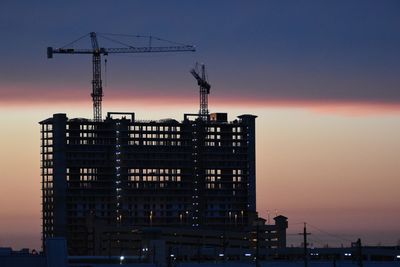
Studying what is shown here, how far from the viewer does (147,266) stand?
153625 millimetres

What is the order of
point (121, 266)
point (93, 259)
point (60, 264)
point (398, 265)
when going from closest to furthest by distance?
point (60, 264) < point (121, 266) < point (398, 265) < point (93, 259)

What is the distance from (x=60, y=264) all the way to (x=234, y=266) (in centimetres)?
2591

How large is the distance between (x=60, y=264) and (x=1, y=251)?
1579cm

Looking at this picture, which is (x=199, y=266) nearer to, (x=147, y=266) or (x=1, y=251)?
(x=147, y=266)

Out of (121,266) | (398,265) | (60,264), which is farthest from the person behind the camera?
(398,265)

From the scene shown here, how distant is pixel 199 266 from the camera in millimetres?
156375

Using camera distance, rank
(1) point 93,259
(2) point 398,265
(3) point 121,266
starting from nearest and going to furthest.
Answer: (3) point 121,266 → (2) point 398,265 → (1) point 93,259

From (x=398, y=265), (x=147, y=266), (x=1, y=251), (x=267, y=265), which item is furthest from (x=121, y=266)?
(x=398, y=265)

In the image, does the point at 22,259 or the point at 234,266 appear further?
the point at 234,266

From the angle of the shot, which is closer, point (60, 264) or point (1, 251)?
point (60, 264)

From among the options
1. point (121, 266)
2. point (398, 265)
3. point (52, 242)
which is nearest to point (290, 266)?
point (398, 265)

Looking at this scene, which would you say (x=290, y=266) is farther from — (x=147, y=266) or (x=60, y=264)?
(x=60, y=264)

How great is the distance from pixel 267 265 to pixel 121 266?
84.0 ft

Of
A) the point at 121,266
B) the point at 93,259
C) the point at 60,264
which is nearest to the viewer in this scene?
the point at 60,264
